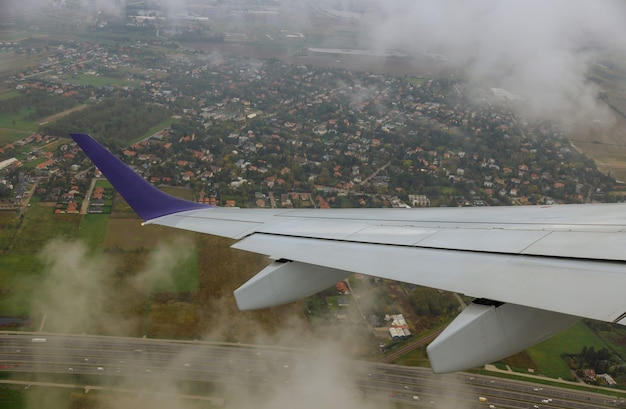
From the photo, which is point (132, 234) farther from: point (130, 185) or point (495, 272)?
point (495, 272)

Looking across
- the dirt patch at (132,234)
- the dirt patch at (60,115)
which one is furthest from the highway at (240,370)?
the dirt patch at (60,115)

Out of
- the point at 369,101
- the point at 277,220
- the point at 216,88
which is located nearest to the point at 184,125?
the point at 216,88

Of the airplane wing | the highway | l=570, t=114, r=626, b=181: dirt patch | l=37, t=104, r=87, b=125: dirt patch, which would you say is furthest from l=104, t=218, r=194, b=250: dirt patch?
l=570, t=114, r=626, b=181: dirt patch

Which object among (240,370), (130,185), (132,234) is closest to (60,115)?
(132,234)

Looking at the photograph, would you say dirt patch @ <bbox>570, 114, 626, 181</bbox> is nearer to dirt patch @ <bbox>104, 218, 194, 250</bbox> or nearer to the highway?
the highway

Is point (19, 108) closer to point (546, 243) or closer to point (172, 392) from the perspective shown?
point (172, 392)

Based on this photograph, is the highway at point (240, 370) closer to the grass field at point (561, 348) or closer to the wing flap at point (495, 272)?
the grass field at point (561, 348)
